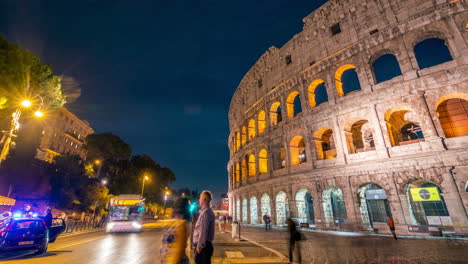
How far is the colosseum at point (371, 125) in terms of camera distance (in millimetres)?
12719

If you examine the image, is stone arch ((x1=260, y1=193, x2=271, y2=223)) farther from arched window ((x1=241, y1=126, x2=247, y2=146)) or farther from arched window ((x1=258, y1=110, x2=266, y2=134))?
arched window ((x1=241, y1=126, x2=247, y2=146))

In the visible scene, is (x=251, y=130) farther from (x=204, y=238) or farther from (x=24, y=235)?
(x=204, y=238)

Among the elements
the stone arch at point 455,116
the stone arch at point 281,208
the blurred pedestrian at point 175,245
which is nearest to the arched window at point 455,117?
the stone arch at point 455,116

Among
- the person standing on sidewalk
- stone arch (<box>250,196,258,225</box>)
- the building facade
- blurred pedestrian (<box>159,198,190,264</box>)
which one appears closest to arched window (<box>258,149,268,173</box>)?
stone arch (<box>250,196,258,225</box>)

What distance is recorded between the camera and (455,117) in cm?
1420

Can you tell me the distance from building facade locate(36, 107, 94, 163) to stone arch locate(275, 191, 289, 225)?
143 ft

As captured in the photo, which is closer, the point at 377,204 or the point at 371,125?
the point at 371,125

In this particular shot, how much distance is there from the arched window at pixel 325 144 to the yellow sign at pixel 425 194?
20.7ft

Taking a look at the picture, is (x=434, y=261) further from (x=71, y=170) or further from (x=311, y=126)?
(x=71, y=170)

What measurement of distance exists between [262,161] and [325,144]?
7170mm

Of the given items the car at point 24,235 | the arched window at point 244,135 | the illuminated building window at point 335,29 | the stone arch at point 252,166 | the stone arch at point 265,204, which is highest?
the illuminated building window at point 335,29

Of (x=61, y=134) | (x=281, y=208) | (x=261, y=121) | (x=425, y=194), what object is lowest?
(x=281, y=208)

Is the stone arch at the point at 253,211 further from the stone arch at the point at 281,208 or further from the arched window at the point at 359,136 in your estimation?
the arched window at the point at 359,136

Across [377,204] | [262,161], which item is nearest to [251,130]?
[262,161]
